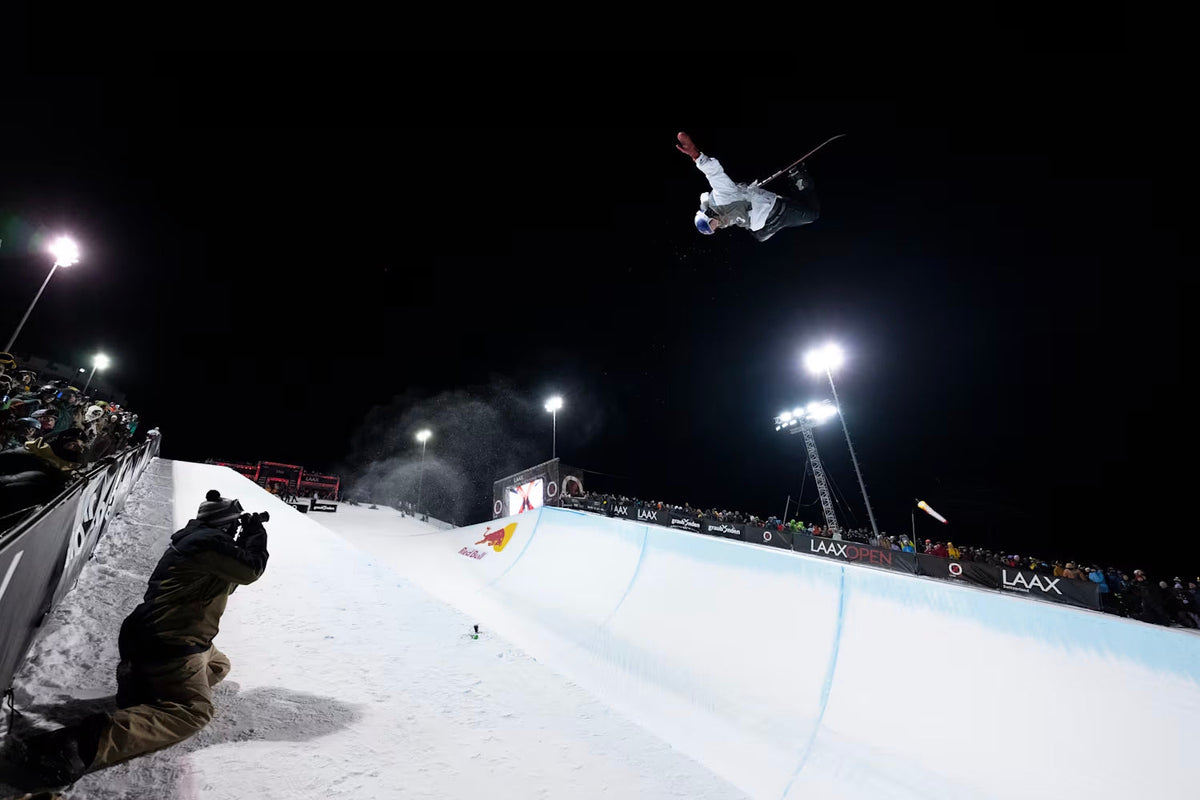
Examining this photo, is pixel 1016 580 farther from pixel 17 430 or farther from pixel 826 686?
pixel 17 430

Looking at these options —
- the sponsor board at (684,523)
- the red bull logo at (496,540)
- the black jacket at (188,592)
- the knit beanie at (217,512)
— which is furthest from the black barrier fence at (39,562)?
the sponsor board at (684,523)

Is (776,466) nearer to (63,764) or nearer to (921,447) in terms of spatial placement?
(921,447)

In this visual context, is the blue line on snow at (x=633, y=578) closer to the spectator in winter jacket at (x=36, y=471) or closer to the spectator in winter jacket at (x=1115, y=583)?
the spectator in winter jacket at (x=36, y=471)

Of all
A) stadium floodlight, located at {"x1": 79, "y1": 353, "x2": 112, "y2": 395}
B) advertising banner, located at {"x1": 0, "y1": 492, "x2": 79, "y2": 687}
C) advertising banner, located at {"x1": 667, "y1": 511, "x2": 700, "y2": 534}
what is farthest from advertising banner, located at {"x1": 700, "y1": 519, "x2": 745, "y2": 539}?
stadium floodlight, located at {"x1": 79, "y1": 353, "x2": 112, "y2": 395}

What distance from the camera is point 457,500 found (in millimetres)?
53906

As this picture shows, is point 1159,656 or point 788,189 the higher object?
point 788,189

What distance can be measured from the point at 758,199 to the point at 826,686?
5532 millimetres

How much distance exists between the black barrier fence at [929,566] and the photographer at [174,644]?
15.9 metres

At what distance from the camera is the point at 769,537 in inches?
707

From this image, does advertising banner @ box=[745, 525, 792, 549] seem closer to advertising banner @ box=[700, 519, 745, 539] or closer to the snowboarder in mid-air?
advertising banner @ box=[700, 519, 745, 539]

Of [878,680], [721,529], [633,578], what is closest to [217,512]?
[878,680]

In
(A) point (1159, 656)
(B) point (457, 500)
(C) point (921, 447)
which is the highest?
(C) point (921, 447)

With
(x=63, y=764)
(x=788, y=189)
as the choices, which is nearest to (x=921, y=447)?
(x=788, y=189)

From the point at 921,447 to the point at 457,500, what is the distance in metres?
45.6
